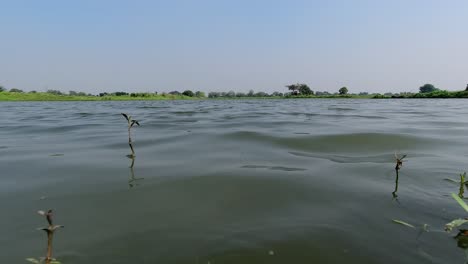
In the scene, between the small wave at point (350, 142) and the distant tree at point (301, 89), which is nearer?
the small wave at point (350, 142)

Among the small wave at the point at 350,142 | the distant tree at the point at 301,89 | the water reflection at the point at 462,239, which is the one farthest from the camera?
the distant tree at the point at 301,89

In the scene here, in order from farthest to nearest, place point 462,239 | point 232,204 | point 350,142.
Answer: point 350,142
point 232,204
point 462,239

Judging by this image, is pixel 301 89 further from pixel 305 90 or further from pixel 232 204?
pixel 232 204

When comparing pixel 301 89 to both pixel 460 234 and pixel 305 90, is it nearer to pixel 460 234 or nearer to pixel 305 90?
pixel 305 90

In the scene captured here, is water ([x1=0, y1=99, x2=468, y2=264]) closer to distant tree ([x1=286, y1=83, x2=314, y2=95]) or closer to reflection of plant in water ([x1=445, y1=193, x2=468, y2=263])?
reflection of plant in water ([x1=445, y1=193, x2=468, y2=263])

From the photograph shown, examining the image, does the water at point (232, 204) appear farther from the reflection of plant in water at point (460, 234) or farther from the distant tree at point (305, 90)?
the distant tree at point (305, 90)

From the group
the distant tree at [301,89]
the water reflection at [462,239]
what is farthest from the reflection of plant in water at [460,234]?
the distant tree at [301,89]

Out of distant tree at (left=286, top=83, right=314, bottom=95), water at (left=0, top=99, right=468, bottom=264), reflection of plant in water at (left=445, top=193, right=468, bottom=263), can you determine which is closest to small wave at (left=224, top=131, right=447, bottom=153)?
water at (left=0, top=99, right=468, bottom=264)

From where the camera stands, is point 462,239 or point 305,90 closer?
point 462,239

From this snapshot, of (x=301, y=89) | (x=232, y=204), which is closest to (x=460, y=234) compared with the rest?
(x=232, y=204)

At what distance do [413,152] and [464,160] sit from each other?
90 cm

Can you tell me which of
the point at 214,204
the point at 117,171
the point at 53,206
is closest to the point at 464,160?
the point at 214,204

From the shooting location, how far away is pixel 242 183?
13.5ft

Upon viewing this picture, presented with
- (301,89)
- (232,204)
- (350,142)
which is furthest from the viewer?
(301,89)
